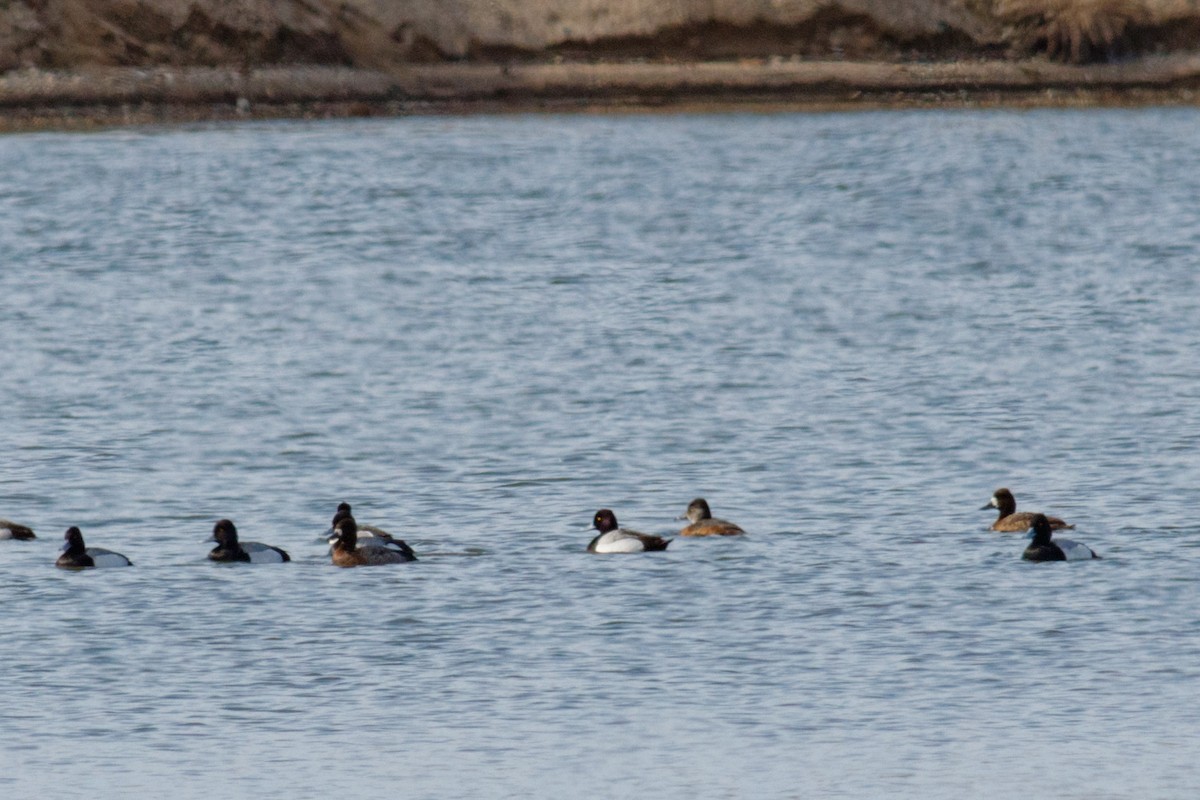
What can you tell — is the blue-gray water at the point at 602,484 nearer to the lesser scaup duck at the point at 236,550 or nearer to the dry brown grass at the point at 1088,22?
the lesser scaup duck at the point at 236,550

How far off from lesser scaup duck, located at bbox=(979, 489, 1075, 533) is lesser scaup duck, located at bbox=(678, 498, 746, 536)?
1.98m

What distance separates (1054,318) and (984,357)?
358 centimetres

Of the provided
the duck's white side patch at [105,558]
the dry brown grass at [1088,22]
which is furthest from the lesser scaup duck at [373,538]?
the dry brown grass at [1088,22]

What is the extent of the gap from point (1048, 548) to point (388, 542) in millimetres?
4756

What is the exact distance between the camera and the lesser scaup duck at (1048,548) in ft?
54.7

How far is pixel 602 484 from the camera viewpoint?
67.8 feet

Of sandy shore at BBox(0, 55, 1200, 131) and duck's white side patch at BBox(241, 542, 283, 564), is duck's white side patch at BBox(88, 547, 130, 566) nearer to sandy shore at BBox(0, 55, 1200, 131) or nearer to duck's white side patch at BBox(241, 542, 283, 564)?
duck's white side patch at BBox(241, 542, 283, 564)

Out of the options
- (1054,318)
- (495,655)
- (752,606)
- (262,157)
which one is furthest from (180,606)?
(262,157)

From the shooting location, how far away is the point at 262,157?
5234 cm

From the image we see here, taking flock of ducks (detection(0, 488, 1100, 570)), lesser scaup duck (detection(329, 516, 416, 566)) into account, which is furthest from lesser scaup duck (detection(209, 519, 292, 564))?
lesser scaup duck (detection(329, 516, 416, 566))

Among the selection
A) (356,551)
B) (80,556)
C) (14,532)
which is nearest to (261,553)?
(356,551)

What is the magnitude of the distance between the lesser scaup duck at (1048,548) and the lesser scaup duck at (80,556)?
6520 millimetres

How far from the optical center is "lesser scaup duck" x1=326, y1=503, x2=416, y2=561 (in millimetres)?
17236

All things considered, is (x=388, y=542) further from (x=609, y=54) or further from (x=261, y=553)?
(x=609, y=54)
